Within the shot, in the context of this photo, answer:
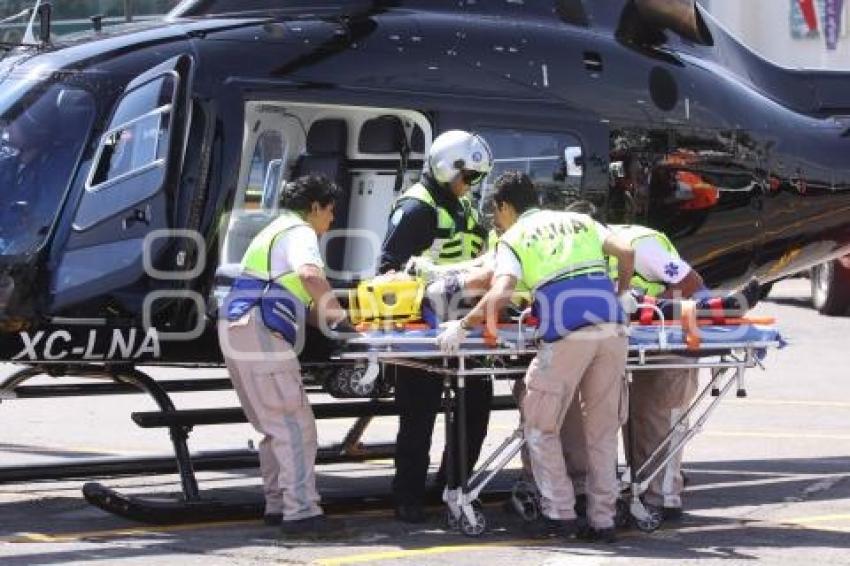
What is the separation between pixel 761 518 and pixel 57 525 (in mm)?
3568

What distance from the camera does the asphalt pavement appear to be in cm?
789

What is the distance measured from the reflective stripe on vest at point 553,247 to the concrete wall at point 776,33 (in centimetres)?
3003

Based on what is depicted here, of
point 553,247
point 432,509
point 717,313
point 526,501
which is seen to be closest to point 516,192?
point 553,247

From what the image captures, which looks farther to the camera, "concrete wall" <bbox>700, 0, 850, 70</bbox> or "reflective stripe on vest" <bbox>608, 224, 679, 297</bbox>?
"concrete wall" <bbox>700, 0, 850, 70</bbox>

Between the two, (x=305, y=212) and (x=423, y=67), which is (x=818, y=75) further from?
(x=305, y=212)

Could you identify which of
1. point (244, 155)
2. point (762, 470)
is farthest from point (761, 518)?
point (244, 155)

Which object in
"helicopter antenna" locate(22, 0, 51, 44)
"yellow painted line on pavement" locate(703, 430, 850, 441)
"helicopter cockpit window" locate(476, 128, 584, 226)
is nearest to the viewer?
"helicopter antenna" locate(22, 0, 51, 44)

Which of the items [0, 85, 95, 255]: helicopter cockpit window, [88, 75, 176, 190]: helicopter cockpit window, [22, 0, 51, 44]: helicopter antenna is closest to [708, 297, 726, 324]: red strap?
[88, 75, 176, 190]: helicopter cockpit window

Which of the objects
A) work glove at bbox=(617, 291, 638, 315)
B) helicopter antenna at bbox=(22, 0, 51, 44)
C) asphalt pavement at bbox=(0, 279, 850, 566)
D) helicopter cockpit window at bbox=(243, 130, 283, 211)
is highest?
helicopter antenna at bbox=(22, 0, 51, 44)

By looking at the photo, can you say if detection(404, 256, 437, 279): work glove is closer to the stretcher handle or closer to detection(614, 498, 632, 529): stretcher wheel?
the stretcher handle

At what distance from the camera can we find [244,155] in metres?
9.48

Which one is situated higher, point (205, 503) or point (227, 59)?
point (227, 59)

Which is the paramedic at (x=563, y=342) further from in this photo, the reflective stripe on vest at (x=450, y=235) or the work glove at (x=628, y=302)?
the reflective stripe on vest at (x=450, y=235)

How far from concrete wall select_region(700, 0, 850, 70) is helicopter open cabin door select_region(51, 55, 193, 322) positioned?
29.7 meters
